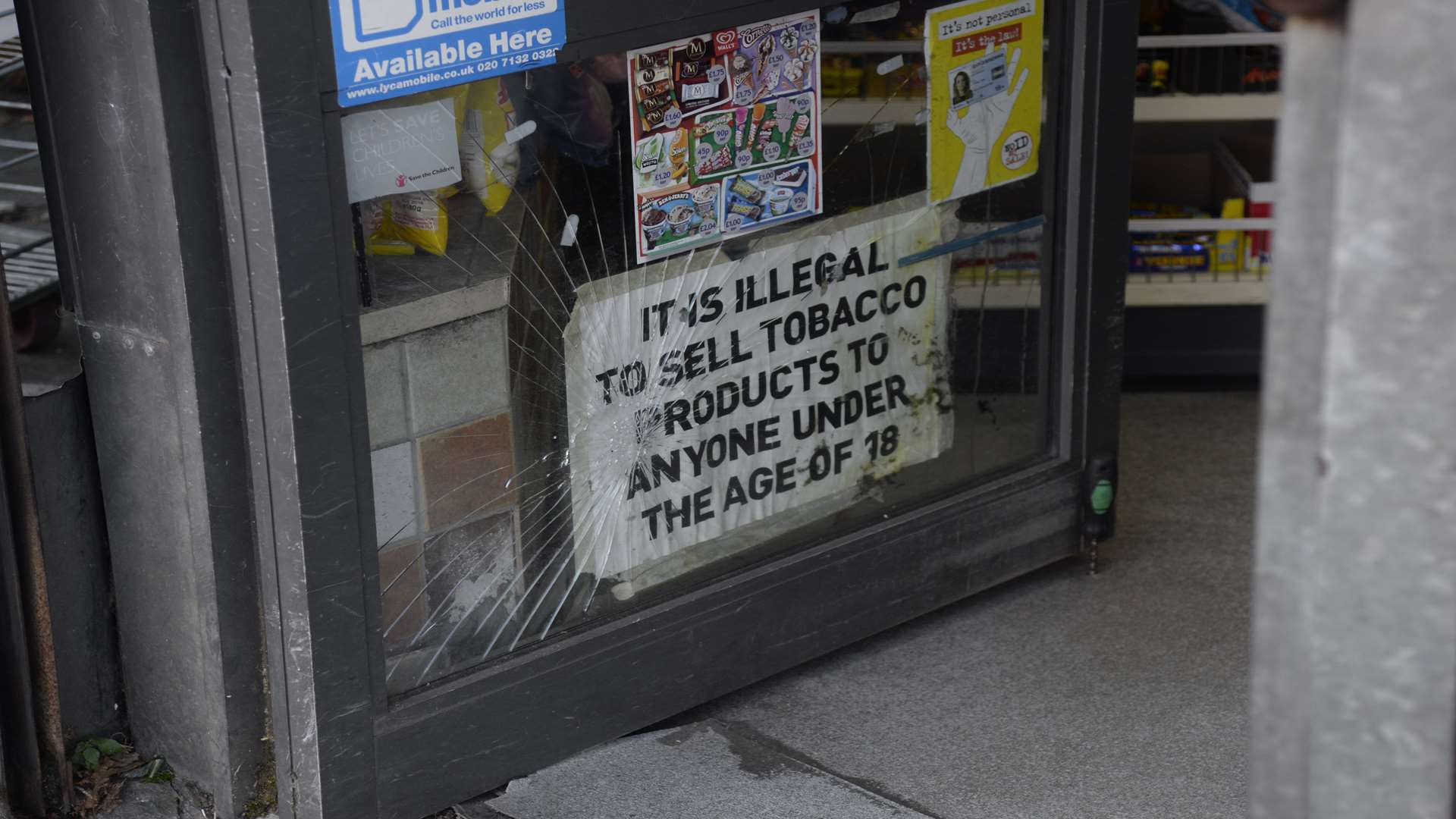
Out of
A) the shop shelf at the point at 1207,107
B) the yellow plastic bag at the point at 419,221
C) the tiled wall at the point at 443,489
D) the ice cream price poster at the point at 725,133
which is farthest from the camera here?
the shop shelf at the point at 1207,107

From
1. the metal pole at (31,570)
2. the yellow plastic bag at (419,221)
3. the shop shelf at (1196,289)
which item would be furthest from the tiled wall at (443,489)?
the shop shelf at (1196,289)

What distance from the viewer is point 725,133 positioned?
10.9 ft

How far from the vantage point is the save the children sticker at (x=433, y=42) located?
2684 millimetres

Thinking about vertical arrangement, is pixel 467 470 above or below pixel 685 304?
below

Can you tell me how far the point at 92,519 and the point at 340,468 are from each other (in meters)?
0.64

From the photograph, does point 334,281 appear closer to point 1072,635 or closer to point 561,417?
point 561,417

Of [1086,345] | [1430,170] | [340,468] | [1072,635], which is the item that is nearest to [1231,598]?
[1072,635]

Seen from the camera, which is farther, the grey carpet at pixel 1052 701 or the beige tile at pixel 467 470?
the grey carpet at pixel 1052 701

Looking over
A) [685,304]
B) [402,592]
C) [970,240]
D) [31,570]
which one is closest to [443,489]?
[402,592]

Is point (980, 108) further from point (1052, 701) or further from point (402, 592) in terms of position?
point (402, 592)

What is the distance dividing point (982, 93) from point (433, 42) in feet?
4.75

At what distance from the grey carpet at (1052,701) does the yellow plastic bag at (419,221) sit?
1.15m

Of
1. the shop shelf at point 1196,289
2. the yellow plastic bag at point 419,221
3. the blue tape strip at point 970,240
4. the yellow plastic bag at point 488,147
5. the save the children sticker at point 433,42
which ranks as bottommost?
the shop shelf at point 1196,289

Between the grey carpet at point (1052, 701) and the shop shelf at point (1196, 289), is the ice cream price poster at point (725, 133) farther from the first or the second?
the shop shelf at point (1196, 289)
